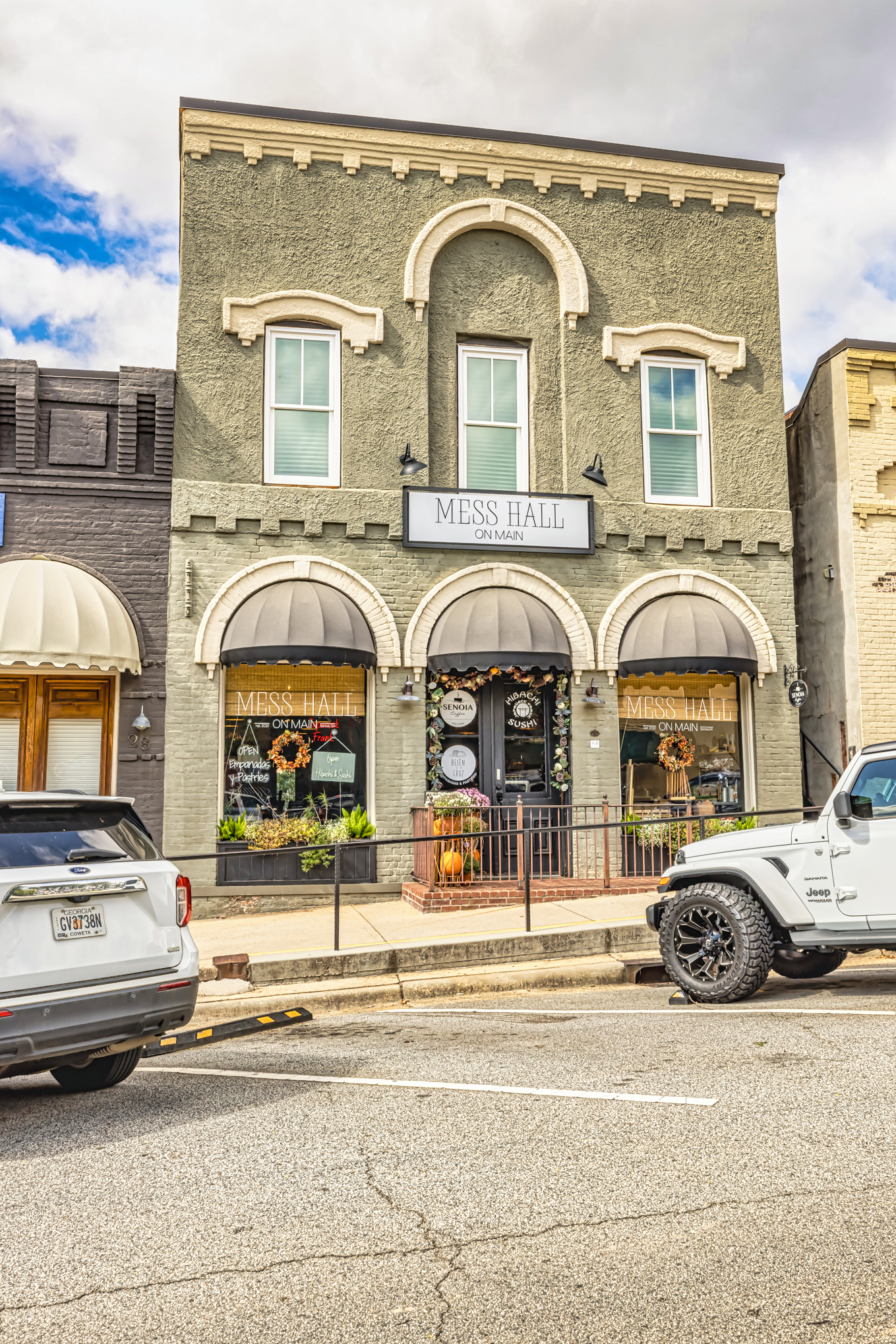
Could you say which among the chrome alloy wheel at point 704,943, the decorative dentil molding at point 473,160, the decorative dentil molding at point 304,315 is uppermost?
the decorative dentil molding at point 473,160

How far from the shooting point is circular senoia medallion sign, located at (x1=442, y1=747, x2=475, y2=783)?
14.4 metres

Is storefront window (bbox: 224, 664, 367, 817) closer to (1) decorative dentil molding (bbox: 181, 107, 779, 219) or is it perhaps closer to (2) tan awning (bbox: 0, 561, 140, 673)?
(2) tan awning (bbox: 0, 561, 140, 673)

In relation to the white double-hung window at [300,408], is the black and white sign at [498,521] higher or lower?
lower

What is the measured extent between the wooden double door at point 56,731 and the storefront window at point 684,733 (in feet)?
23.1

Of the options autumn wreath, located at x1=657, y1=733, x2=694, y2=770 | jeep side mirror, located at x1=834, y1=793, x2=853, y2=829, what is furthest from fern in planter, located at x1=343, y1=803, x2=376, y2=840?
jeep side mirror, located at x1=834, y1=793, x2=853, y2=829

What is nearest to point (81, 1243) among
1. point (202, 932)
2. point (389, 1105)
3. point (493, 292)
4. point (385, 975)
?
point (389, 1105)

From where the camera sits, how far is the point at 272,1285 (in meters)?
3.49

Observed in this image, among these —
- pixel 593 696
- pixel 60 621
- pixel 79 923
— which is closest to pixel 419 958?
pixel 79 923

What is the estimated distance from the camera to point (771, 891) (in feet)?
26.4

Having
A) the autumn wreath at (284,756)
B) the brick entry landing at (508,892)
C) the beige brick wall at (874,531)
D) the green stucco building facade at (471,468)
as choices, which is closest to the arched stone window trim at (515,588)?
the green stucco building facade at (471,468)

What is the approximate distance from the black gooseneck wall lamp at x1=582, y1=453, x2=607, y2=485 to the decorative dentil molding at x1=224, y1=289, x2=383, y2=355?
11.2 ft

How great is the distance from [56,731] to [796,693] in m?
10.1

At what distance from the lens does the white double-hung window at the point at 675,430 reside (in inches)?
610

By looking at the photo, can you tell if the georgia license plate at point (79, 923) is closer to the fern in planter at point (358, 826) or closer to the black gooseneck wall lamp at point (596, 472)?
the fern in planter at point (358, 826)
